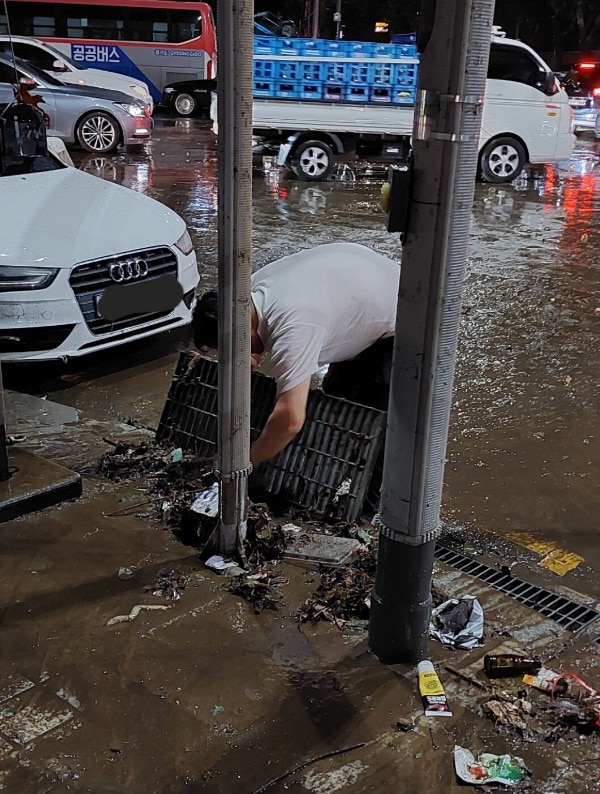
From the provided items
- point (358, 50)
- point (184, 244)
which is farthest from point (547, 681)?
point (358, 50)

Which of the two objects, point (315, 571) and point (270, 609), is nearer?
point (270, 609)

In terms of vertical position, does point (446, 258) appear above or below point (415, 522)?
above

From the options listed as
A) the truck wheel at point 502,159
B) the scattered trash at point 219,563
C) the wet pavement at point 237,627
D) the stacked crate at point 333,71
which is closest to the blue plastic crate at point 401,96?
the stacked crate at point 333,71

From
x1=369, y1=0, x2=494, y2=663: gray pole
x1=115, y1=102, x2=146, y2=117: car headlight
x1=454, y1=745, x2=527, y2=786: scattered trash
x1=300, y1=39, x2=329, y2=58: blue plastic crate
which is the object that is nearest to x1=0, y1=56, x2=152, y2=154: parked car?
x1=115, y1=102, x2=146, y2=117: car headlight

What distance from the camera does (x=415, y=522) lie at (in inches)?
105

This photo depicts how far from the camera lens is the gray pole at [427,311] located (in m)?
2.30

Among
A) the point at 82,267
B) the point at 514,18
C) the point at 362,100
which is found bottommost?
the point at 82,267

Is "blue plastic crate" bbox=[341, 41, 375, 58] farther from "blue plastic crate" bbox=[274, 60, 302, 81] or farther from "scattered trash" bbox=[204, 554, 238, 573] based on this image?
"scattered trash" bbox=[204, 554, 238, 573]

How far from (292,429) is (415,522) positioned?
0.95 m

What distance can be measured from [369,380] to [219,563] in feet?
4.13

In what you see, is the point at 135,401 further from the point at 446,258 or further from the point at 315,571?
the point at 446,258

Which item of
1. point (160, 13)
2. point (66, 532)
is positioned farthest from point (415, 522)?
point (160, 13)

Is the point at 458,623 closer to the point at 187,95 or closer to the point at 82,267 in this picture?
the point at 82,267

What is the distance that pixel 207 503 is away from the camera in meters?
3.57
